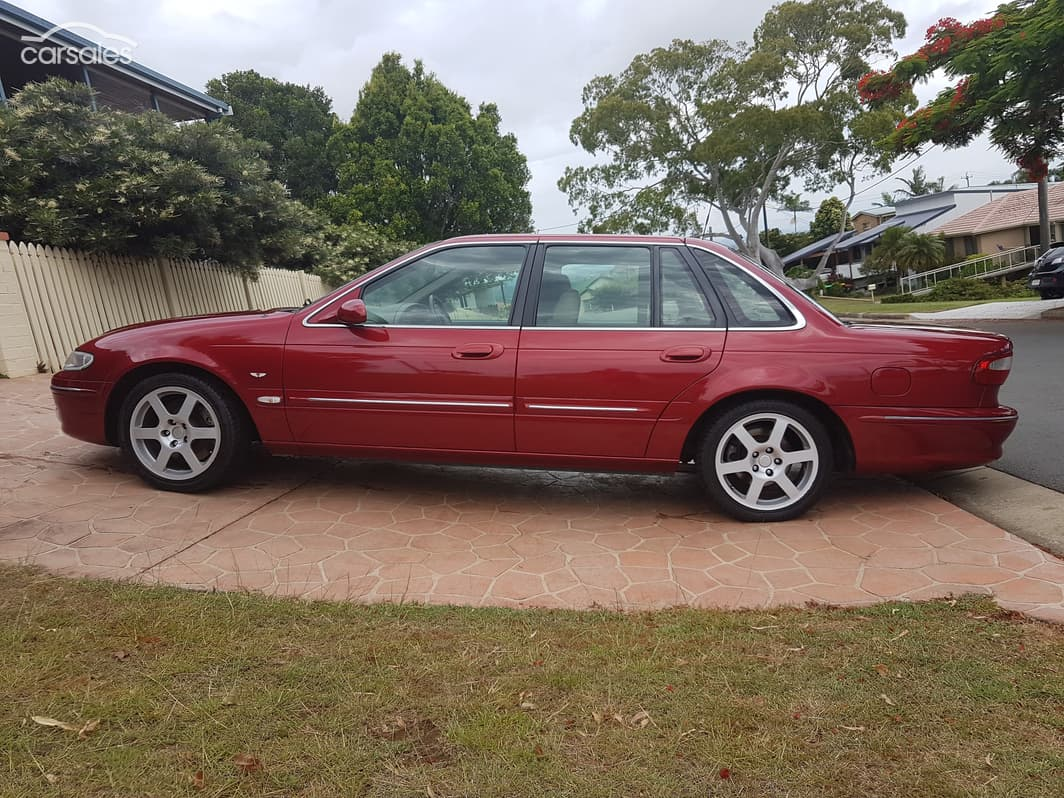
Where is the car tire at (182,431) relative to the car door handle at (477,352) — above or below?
below

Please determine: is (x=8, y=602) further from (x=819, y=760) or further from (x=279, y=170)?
(x=279, y=170)

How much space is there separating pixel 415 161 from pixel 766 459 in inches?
1189

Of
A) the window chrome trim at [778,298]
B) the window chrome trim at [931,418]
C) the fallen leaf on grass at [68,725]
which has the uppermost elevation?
the window chrome trim at [778,298]

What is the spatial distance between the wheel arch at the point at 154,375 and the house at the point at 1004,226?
4215 cm

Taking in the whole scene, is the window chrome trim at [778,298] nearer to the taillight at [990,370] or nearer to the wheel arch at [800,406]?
the wheel arch at [800,406]

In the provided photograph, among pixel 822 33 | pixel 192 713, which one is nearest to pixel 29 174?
pixel 192 713

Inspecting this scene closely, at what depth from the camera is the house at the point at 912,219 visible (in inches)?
1789

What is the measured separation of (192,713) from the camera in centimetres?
226

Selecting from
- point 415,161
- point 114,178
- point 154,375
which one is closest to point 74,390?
point 154,375

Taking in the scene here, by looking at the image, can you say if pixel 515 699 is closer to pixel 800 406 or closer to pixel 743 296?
pixel 800 406

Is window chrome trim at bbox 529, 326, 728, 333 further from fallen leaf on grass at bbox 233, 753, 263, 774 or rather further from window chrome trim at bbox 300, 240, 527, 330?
fallen leaf on grass at bbox 233, 753, 263, 774

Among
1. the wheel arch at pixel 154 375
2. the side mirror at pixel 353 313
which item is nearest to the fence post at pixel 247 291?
the wheel arch at pixel 154 375

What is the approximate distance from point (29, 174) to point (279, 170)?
30.1m

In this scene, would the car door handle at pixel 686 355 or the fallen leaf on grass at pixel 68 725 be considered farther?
the car door handle at pixel 686 355
